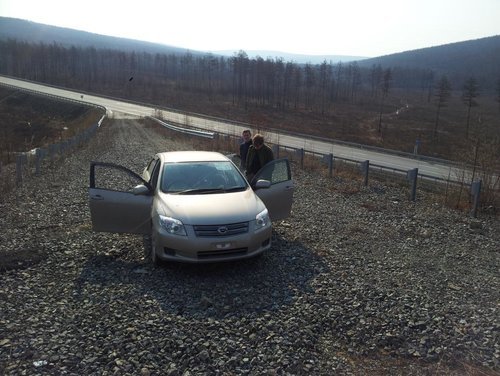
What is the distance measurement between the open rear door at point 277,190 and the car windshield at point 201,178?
1.44 feet

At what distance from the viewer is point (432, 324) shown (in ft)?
16.5

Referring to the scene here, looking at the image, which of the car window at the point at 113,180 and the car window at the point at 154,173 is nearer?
the car window at the point at 154,173

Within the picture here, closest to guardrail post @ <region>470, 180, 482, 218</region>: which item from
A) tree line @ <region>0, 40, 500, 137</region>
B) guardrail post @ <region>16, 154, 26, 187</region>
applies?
guardrail post @ <region>16, 154, 26, 187</region>

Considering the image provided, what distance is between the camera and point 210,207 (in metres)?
6.45

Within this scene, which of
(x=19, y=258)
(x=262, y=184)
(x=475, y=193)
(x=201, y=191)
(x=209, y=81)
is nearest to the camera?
(x=19, y=258)

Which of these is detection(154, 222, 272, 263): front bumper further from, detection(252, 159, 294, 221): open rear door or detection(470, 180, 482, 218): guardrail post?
detection(470, 180, 482, 218): guardrail post

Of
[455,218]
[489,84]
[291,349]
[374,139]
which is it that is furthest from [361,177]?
[489,84]

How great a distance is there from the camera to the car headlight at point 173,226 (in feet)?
20.2

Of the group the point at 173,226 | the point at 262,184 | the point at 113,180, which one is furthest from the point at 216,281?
the point at 113,180

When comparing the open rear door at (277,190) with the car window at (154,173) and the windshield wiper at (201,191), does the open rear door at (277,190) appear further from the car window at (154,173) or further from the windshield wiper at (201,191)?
the car window at (154,173)

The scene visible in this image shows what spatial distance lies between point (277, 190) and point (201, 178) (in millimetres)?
1418

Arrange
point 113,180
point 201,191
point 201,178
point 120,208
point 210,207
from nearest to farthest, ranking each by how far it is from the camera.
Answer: point 210,207 < point 201,191 < point 120,208 < point 201,178 < point 113,180

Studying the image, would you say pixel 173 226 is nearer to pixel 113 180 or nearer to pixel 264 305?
pixel 264 305

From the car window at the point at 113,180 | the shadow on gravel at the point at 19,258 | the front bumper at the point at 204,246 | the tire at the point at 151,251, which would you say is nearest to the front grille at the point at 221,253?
the front bumper at the point at 204,246
